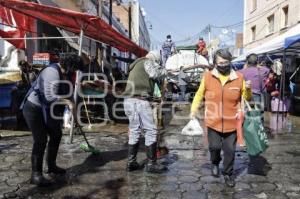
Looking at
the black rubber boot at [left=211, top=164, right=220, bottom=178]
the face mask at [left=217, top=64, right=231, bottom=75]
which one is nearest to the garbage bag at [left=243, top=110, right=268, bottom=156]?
the black rubber boot at [left=211, top=164, right=220, bottom=178]

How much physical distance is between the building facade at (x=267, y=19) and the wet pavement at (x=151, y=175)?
15.1 meters

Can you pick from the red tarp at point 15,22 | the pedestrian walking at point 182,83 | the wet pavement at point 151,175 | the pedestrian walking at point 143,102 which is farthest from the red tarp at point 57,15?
the pedestrian walking at point 182,83

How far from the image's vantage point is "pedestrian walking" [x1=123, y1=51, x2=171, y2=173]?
5742 millimetres

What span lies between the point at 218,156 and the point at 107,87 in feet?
17.2

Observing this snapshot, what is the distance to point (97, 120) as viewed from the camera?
423 inches

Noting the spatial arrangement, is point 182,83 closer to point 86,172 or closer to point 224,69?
point 86,172

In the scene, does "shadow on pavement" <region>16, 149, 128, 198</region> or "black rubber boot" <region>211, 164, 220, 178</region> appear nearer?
"shadow on pavement" <region>16, 149, 128, 198</region>

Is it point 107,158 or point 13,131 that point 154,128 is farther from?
point 13,131

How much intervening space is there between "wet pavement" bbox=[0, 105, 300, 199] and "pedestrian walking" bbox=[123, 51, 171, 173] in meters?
0.42

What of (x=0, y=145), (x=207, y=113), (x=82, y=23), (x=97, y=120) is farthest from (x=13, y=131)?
(x=207, y=113)

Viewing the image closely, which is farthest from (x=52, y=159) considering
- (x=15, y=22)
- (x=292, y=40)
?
(x=292, y=40)

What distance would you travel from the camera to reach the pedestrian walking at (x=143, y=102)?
226 inches

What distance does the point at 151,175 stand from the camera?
5.78 meters

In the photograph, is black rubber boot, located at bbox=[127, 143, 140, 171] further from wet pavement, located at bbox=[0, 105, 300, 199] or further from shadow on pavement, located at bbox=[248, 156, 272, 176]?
shadow on pavement, located at bbox=[248, 156, 272, 176]
